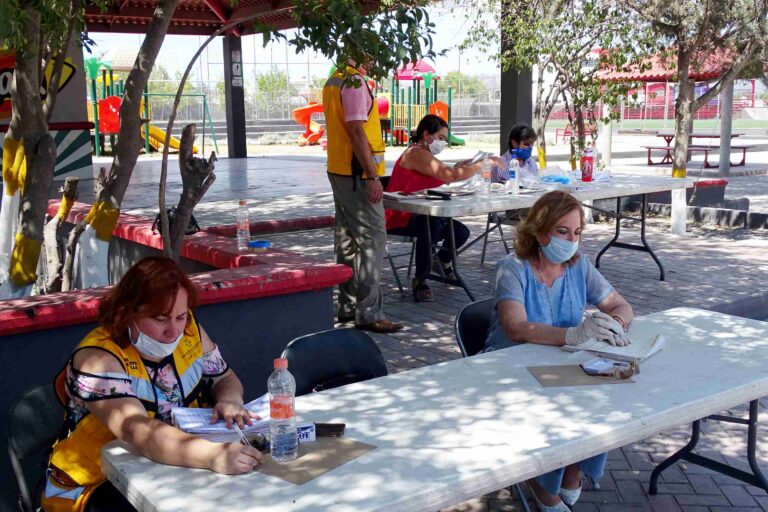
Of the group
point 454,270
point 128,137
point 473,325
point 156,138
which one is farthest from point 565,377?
point 156,138

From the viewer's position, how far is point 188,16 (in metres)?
16.8

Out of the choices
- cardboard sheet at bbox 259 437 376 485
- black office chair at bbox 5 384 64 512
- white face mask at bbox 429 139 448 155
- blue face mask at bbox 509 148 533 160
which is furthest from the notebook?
blue face mask at bbox 509 148 533 160

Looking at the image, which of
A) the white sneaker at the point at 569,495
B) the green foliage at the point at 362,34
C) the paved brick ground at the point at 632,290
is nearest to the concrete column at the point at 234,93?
the paved brick ground at the point at 632,290

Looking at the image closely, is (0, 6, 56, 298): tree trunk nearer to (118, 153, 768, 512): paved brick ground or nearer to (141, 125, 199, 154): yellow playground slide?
(118, 153, 768, 512): paved brick ground

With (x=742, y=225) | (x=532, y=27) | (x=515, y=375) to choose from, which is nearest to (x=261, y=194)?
(x=532, y=27)

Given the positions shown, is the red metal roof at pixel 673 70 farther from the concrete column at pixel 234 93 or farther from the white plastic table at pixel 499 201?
the concrete column at pixel 234 93

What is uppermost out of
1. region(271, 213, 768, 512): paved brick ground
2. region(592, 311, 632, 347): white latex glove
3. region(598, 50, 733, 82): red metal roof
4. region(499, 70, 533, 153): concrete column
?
region(598, 50, 733, 82): red metal roof

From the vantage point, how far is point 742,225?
1020 centimetres

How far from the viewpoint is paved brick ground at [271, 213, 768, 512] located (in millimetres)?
3604

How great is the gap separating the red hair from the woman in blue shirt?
136 cm

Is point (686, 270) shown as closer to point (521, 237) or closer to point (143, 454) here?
point (521, 237)

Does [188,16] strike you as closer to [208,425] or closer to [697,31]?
[697,31]

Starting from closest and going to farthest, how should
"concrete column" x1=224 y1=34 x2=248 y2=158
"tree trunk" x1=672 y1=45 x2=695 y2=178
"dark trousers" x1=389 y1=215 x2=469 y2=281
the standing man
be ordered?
1. the standing man
2. "dark trousers" x1=389 y1=215 x2=469 y2=281
3. "tree trunk" x1=672 y1=45 x2=695 y2=178
4. "concrete column" x1=224 y1=34 x2=248 y2=158

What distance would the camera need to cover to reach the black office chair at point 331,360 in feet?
9.94
